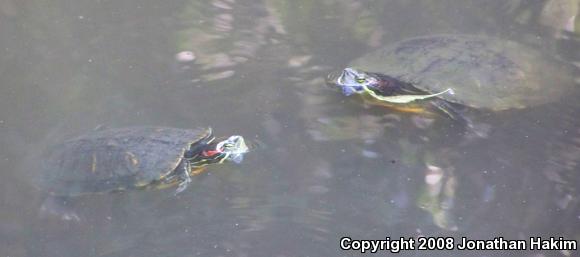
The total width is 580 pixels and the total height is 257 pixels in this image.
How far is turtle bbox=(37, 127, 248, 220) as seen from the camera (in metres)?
2.59

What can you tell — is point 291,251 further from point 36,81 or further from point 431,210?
point 36,81

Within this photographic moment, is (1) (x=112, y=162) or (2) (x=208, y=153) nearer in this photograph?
(1) (x=112, y=162)

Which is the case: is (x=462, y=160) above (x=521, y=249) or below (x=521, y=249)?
above

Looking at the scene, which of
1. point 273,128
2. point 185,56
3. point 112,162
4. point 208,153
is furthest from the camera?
point 185,56

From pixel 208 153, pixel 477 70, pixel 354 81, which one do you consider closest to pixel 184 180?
pixel 208 153

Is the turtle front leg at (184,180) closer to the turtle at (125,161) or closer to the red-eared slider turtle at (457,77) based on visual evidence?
the turtle at (125,161)

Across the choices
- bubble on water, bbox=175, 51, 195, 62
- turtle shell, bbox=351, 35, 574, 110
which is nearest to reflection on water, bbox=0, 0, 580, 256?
bubble on water, bbox=175, 51, 195, 62

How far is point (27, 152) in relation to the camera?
2850 mm

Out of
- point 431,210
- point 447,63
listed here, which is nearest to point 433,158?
Result: point 431,210

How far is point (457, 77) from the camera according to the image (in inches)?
117

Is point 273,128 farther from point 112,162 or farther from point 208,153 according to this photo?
point 112,162

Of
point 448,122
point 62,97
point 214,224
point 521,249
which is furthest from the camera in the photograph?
point 62,97

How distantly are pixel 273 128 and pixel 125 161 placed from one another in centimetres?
76

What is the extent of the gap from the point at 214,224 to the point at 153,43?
61.9 inches
